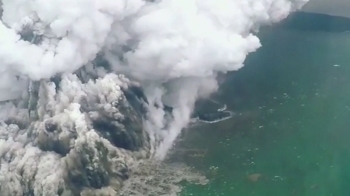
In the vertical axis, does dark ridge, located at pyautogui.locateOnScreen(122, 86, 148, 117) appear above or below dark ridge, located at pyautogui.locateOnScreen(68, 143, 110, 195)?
above

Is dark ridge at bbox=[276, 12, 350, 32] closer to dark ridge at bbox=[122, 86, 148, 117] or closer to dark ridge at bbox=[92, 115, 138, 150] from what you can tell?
dark ridge at bbox=[122, 86, 148, 117]

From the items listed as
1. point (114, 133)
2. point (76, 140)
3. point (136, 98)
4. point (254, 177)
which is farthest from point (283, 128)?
point (76, 140)

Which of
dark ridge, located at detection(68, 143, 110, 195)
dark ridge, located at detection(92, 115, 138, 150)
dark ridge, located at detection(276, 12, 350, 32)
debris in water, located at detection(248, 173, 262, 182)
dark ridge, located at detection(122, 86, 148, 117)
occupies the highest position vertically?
dark ridge, located at detection(276, 12, 350, 32)

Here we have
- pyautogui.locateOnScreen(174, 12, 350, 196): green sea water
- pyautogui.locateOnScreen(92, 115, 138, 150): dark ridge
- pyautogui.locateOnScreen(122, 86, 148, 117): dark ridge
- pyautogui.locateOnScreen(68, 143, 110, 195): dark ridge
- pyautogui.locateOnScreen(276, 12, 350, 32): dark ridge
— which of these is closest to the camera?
pyautogui.locateOnScreen(174, 12, 350, 196): green sea water

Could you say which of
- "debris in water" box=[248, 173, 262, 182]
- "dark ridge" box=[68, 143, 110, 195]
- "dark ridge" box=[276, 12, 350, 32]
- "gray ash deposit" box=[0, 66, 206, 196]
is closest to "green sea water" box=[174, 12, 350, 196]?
"debris in water" box=[248, 173, 262, 182]

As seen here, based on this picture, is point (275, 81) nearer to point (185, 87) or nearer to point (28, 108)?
point (185, 87)
